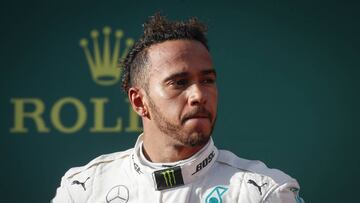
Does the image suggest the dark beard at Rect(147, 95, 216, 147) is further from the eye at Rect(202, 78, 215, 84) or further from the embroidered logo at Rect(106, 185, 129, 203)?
the embroidered logo at Rect(106, 185, 129, 203)

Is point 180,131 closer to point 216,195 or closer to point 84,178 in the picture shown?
point 216,195

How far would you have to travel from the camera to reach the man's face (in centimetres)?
211

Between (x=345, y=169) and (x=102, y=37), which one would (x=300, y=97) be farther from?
(x=102, y=37)

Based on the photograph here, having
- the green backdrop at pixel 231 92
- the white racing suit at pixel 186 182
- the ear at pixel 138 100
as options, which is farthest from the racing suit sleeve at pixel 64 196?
the green backdrop at pixel 231 92

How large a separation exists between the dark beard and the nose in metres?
0.02

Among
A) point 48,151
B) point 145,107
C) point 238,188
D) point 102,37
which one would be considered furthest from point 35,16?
point 238,188

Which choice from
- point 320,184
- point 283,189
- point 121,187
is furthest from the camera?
point 320,184

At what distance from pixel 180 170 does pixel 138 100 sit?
0.33 meters

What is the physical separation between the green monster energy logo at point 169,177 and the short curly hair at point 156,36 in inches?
12.4

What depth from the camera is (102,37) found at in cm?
381

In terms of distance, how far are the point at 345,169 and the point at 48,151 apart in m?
1.66

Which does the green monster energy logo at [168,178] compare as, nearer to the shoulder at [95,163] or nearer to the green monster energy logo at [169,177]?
the green monster energy logo at [169,177]

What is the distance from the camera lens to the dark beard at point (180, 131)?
6.93ft

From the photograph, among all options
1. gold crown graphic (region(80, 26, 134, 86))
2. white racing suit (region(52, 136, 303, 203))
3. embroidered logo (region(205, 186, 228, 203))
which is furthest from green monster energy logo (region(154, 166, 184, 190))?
gold crown graphic (region(80, 26, 134, 86))
